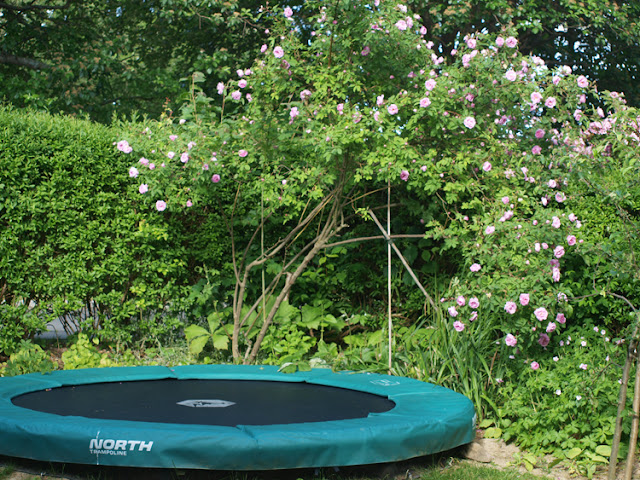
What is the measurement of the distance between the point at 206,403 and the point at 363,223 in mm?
2027

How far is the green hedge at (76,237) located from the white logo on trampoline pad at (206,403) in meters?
1.66

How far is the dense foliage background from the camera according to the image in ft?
9.68

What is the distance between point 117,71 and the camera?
704cm

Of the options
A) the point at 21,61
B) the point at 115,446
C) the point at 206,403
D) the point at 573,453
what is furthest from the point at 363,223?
the point at 21,61

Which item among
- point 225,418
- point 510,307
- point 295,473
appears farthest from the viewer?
point 510,307

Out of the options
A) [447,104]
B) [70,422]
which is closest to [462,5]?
[447,104]

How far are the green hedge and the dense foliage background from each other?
1 cm

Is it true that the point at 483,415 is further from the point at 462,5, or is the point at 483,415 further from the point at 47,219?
the point at 462,5

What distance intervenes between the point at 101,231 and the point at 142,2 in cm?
421

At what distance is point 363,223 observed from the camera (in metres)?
4.39

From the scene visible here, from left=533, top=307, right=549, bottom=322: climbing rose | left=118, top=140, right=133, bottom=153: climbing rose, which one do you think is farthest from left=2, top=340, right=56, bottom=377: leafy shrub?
left=533, top=307, right=549, bottom=322: climbing rose

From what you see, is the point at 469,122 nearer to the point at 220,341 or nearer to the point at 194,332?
the point at 220,341

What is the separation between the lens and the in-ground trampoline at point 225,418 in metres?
1.99

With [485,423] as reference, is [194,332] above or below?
above
